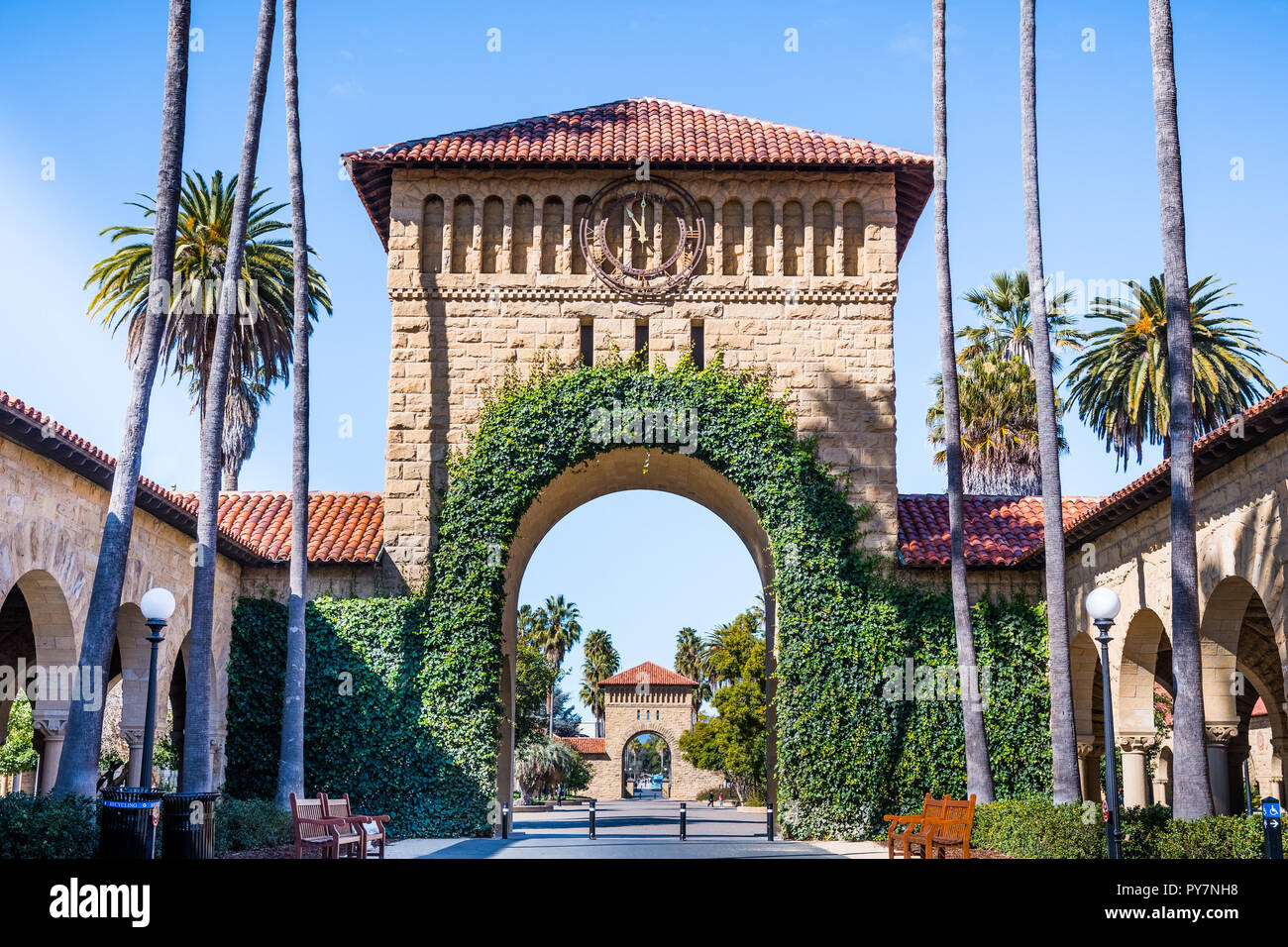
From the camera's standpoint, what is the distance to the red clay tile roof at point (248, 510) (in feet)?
46.9

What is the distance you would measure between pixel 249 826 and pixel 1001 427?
26.9 meters

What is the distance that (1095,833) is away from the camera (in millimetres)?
13656

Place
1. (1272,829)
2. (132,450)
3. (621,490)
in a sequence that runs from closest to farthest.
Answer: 1. (1272,829)
2. (132,450)
3. (621,490)

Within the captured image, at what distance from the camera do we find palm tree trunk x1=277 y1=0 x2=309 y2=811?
61.6 feet

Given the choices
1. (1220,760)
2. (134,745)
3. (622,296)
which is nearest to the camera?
(1220,760)

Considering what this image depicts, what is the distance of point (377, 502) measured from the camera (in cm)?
2342

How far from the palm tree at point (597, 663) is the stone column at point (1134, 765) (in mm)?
73717

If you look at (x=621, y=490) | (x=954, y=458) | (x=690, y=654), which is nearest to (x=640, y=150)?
(x=621, y=490)

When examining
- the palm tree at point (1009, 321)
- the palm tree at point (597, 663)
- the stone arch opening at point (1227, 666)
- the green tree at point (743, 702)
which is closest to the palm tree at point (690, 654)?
the palm tree at point (597, 663)

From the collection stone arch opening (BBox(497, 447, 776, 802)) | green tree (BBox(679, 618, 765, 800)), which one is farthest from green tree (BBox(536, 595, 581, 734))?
stone arch opening (BBox(497, 447, 776, 802))

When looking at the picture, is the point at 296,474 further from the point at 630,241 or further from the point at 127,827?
the point at 127,827

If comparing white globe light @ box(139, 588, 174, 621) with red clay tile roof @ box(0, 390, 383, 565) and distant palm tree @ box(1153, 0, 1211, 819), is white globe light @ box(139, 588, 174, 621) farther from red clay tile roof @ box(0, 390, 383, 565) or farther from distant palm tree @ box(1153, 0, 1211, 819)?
distant palm tree @ box(1153, 0, 1211, 819)

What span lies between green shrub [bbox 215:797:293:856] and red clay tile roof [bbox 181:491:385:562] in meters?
5.14
